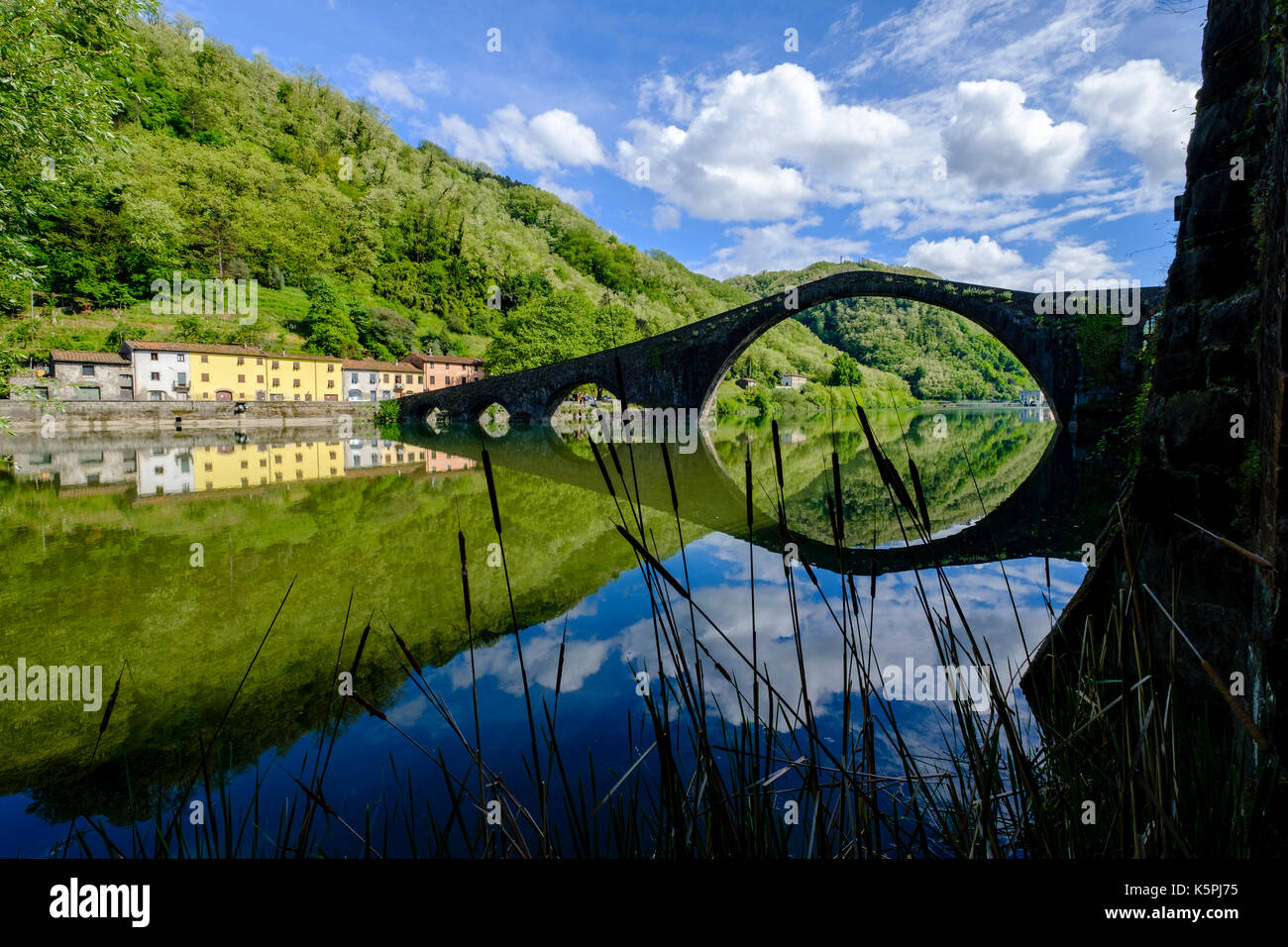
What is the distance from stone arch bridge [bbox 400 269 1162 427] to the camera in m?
18.4

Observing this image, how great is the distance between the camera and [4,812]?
2078 millimetres

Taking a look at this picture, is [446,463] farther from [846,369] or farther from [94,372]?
[94,372]

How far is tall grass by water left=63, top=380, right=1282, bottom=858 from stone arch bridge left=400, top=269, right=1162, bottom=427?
1467 cm

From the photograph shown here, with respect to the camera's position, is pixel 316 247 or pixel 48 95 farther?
pixel 316 247

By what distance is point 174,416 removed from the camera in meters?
28.0

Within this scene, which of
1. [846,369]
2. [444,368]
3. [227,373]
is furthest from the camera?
[444,368]

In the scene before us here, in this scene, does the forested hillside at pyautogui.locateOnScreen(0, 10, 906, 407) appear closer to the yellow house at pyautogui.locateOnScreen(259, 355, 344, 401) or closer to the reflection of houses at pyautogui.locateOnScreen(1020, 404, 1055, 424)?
the yellow house at pyautogui.locateOnScreen(259, 355, 344, 401)

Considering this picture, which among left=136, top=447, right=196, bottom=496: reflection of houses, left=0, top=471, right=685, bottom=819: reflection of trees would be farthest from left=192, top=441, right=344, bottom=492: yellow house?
left=0, top=471, right=685, bottom=819: reflection of trees

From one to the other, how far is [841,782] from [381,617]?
3237mm

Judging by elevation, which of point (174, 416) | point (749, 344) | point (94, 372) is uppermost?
point (94, 372)

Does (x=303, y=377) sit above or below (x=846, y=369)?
above

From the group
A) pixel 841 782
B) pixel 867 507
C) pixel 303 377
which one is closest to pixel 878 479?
pixel 867 507
